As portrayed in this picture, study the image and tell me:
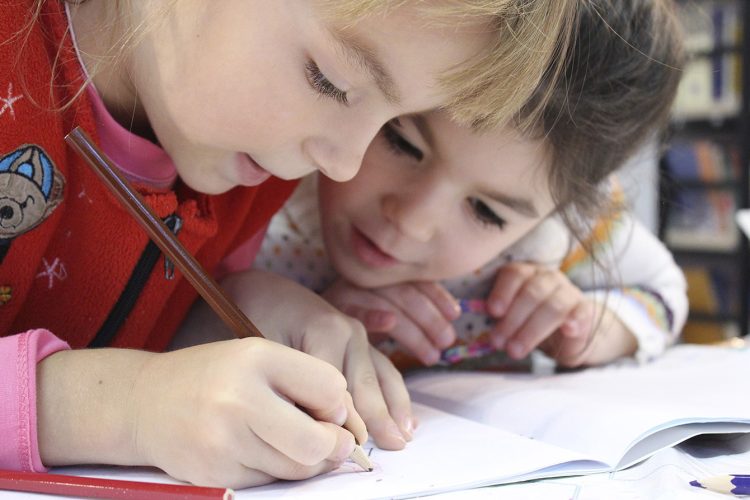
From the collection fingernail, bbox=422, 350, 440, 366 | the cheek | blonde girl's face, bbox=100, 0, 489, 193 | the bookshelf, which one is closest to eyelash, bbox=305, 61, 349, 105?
blonde girl's face, bbox=100, 0, 489, 193

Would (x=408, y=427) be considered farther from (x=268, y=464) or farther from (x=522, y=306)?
(x=522, y=306)

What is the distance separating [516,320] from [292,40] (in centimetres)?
43

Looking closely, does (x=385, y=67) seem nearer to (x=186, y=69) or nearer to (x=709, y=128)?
(x=186, y=69)

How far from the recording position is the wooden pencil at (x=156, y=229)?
48 centimetres

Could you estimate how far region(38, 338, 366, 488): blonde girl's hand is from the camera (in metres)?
0.43

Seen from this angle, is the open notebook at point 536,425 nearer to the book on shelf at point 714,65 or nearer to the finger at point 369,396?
the finger at point 369,396

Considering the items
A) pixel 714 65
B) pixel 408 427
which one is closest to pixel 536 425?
pixel 408 427

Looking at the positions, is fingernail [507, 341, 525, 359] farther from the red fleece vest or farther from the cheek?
the red fleece vest

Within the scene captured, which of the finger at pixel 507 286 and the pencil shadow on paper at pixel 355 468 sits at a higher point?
the pencil shadow on paper at pixel 355 468

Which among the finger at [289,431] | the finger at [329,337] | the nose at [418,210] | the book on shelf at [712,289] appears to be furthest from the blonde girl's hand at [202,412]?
the book on shelf at [712,289]

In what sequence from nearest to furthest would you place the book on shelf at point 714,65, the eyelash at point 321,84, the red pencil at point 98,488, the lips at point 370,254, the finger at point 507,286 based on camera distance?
1. the red pencil at point 98,488
2. the eyelash at point 321,84
3. the lips at point 370,254
4. the finger at point 507,286
5. the book on shelf at point 714,65

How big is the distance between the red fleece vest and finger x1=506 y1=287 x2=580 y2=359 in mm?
294

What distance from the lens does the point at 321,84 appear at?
0.51 m

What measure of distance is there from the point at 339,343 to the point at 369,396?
54 millimetres
